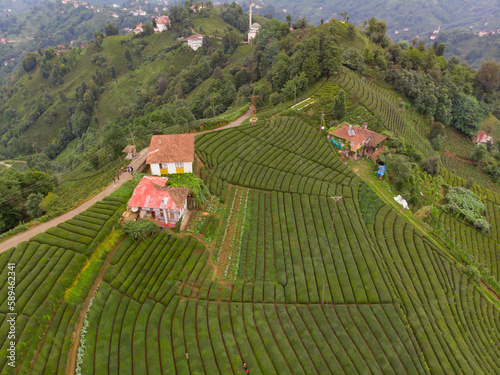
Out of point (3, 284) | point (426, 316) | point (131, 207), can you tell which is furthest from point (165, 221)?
point (426, 316)

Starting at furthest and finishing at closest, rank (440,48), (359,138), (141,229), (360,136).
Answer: (440,48) → (360,136) → (359,138) → (141,229)

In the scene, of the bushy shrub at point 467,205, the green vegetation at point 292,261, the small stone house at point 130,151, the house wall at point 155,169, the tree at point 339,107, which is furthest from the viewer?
the tree at point 339,107

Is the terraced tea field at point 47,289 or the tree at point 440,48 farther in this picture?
the tree at point 440,48

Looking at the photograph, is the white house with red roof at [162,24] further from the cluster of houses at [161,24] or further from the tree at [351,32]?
the tree at [351,32]

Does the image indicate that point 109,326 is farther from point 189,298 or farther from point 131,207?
point 131,207

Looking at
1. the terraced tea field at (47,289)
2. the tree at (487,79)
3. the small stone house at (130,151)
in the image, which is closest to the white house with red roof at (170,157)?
the small stone house at (130,151)

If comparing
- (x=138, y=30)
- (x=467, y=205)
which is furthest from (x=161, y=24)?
(x=467, y=205)

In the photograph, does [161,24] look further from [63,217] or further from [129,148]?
[63,217]
